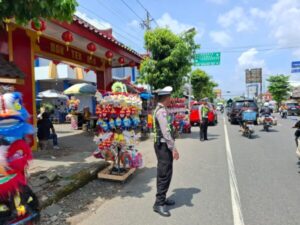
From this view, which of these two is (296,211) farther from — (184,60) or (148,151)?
(184,60)

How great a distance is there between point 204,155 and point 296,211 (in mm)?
5094

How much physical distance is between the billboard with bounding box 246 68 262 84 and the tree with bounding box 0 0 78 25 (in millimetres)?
66959

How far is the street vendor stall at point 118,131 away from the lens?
6.50 meters

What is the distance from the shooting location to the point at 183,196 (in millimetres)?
5523

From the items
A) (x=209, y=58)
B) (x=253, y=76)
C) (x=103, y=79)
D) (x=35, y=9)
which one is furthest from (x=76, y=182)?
(x=253, y=76)

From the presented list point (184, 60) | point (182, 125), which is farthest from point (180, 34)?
point (182, 125)

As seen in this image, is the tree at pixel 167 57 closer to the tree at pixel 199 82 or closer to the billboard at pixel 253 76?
the tree at pixel 199 82

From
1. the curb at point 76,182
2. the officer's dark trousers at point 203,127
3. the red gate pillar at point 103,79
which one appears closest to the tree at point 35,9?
the curb at point 76,182

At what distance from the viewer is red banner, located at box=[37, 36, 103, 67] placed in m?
10.8

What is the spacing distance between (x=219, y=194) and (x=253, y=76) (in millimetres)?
66683

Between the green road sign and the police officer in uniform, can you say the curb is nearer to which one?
the police officer in uniform

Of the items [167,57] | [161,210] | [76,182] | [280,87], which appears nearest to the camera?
[161,210]

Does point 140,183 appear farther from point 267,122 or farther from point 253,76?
point 253,76

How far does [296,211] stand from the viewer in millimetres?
4660
